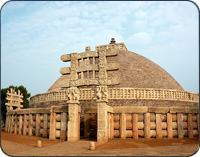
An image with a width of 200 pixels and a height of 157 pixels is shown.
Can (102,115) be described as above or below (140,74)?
below

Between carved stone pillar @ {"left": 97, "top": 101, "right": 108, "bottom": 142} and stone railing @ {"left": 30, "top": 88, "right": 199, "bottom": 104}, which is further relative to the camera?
stone railing @ {"left": 30, "top": 88, "right": 199, "bottom": 104}

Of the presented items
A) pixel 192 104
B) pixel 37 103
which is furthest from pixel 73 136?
pixel 192 104

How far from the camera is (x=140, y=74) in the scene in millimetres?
20969

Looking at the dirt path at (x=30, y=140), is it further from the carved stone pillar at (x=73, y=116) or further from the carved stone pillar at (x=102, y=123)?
the carved stone pillar at (x=102, y=123)

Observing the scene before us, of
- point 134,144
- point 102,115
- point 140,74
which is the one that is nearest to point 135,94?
point 140,74

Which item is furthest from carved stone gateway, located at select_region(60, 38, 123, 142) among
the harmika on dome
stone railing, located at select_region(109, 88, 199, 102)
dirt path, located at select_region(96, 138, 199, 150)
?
stone railing, located at select_region(109, 88, 199, 102)

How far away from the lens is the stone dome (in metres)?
19.8

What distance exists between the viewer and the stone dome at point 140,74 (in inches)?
781

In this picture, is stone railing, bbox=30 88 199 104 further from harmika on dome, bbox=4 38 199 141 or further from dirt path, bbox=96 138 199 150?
dirt path, bbox=96 138 199 150

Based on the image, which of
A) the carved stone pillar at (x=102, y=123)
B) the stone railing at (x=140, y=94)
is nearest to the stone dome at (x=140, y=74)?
the stone railing at (x=140, y=94)

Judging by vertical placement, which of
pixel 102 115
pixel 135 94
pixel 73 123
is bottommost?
pixel 73 123

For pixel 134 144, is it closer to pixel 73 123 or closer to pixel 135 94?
pixel 73 123

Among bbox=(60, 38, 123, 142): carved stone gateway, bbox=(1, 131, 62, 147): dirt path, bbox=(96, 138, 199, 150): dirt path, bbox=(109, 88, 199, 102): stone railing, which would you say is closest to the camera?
bbox=(96, 138, 199, 150): dirt path

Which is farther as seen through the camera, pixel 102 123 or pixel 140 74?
pixel 140 74
